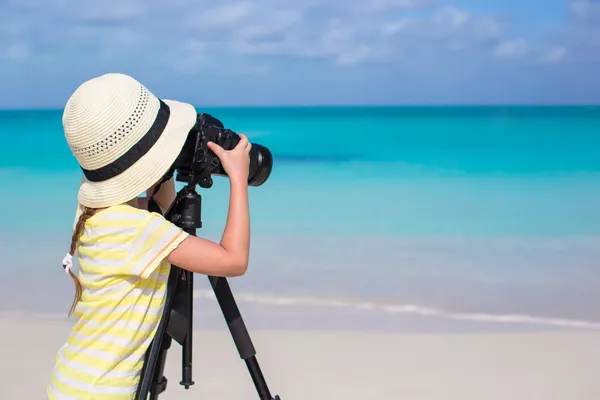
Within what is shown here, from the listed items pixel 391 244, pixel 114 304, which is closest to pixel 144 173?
pixel 114 304

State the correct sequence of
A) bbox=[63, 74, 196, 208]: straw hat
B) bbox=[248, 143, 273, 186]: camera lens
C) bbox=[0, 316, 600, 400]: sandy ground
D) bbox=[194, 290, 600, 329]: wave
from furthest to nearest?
bbox=[194, 290, 600, 329]: wave < bbox=[0, 316, 600, 400]: sandy ground < bbox=[248, 143, 273, 186]: camera lens < bbox=[63, 74, 196, 208]: straw hat

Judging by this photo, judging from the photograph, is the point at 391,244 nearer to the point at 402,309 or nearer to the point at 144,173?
the point at 402,309

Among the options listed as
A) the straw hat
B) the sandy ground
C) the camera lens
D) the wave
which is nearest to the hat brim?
the straw hat

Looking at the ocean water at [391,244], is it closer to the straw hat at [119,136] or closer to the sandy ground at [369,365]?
the sandy ground at [369,365]

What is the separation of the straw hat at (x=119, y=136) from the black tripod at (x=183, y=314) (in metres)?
0.07

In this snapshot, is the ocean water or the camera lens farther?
the ocean water

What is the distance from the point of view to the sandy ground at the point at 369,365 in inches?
91.4

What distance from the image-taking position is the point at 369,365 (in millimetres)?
2518

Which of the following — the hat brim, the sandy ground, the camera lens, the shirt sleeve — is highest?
the camera lens

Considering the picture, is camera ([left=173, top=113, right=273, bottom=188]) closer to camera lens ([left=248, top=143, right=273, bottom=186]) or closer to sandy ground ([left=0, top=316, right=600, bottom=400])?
camera lens ([left=248, top=143, right=273, bottom=186])

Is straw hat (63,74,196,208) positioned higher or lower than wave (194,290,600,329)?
higher

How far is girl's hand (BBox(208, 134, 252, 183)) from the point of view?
4.38 feet

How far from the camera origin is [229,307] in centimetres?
145

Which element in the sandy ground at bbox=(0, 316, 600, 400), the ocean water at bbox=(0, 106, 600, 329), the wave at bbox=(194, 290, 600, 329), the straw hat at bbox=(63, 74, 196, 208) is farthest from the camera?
the ocean water at bbox=(0, 106, 600, 329)
